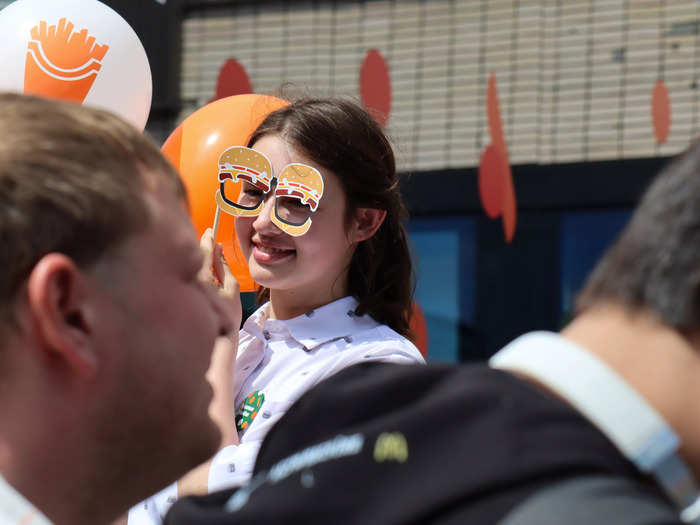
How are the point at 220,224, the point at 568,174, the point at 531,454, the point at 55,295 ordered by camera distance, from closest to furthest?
the point at 531,454
the point at 55,295
the point at 220,224
the point at 568,174

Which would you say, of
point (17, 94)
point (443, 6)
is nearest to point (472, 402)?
point (17, 94)

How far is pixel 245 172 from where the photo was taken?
8.13 ft

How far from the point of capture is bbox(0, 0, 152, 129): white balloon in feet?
9.20

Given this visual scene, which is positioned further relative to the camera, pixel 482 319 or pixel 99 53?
pixel 482 319

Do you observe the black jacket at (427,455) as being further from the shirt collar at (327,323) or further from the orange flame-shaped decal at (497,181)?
the orange flame-shaped decal at (497,181)

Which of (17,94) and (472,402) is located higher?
(17,94)

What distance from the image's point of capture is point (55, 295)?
1.04 metres

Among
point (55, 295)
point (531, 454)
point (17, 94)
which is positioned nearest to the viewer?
point (531, 454)

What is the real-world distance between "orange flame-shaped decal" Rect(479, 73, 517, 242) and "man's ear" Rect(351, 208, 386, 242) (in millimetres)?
3409

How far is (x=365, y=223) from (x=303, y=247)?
0.23m

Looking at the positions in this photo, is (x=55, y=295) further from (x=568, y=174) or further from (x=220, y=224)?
(x=568, y=174)

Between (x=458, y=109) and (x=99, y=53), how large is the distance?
3.51 m

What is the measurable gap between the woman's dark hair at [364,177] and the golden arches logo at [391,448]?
5.17 feet

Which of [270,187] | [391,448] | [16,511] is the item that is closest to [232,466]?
[270,187]
